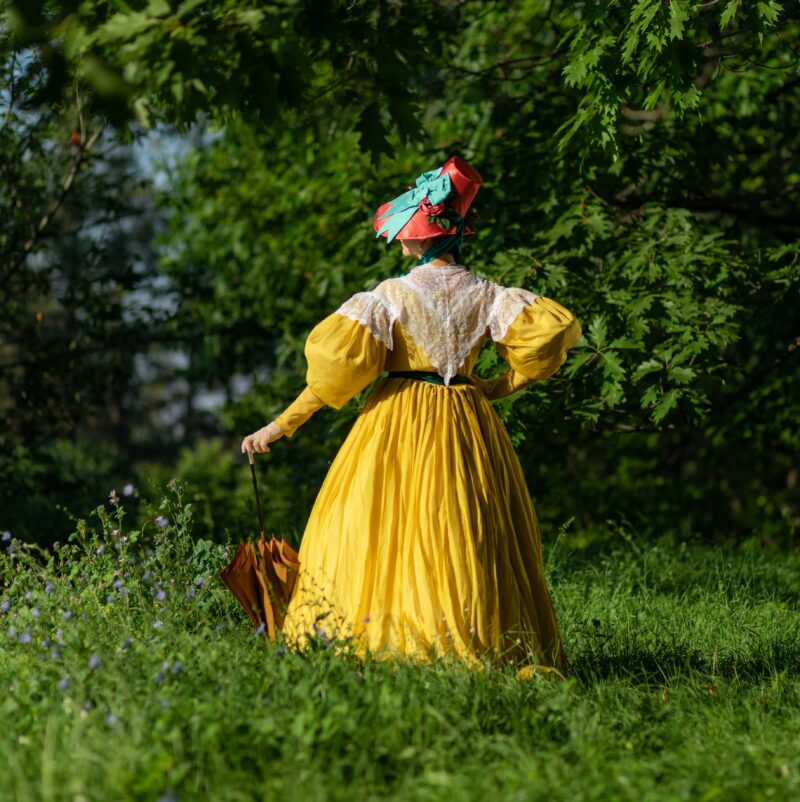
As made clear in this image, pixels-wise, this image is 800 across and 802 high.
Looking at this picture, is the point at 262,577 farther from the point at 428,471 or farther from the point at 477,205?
the point at 477,205

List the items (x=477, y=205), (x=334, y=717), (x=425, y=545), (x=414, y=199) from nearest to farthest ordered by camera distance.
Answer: (x=334, y=717) → (x=425, y=545) → (x=414, y=199) → (x=477, y=205)

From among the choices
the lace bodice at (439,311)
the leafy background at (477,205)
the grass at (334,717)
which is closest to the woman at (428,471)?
the lace bodice at (439,311)

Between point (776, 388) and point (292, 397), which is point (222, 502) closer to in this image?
point (292, 397)

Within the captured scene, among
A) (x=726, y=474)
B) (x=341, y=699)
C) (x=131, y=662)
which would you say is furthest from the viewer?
(x=726, y=474)

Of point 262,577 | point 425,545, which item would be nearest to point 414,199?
point 425,545

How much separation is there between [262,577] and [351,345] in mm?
885

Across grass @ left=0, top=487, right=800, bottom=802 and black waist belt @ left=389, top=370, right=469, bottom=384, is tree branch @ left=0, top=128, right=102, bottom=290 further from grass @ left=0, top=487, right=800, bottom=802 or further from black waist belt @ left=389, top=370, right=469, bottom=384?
black waist belt @ left=389, top=370, right=469, bottom=384

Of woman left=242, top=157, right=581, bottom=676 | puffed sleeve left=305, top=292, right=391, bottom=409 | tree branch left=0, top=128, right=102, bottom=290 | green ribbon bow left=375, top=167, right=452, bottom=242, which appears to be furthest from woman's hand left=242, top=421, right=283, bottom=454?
tree branch left=0, top=128, right=102, bottom=290

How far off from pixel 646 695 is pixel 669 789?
0.84m

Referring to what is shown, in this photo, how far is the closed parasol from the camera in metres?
3.99

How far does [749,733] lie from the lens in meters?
3.52

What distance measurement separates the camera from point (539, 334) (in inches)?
156

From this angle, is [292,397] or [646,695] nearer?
[646,695]

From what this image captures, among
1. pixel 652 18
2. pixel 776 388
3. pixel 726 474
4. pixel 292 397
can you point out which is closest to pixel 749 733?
pixel 652 18
